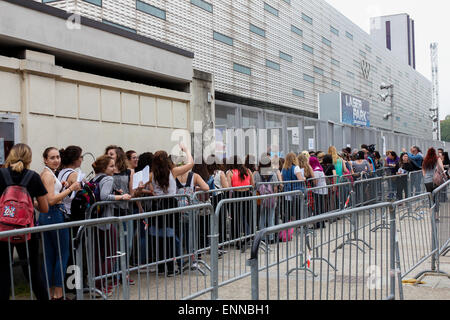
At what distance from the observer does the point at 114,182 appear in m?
7.12

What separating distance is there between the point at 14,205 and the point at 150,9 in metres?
21.6

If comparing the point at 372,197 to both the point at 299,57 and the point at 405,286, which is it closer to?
the point at 405,286

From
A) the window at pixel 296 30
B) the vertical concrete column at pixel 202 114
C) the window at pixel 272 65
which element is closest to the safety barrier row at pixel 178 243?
the vertical concrete column at pixel 202 114

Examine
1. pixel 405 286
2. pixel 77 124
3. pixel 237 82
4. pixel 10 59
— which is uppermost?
pixel 237 82

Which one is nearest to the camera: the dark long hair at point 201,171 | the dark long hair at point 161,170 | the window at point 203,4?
the dark long hair at point 161,170

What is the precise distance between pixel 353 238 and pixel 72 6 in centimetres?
1864

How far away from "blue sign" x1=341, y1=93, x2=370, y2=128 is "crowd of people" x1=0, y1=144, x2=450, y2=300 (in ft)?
76.8

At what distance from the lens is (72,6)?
20297mm

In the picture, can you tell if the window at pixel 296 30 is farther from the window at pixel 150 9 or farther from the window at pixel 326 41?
the window at pixel 150 9

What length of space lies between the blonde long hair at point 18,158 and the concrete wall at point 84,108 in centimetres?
500

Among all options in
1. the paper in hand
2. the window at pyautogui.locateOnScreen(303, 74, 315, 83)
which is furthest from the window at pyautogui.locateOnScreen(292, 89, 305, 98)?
the paper in hand

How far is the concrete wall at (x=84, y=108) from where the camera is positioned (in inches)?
390

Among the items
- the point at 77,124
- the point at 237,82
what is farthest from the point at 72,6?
the point at 237,82

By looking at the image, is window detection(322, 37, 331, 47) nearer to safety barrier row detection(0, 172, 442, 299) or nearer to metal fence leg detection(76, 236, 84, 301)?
safety barrier row detection(0, 172, 442, 299)
